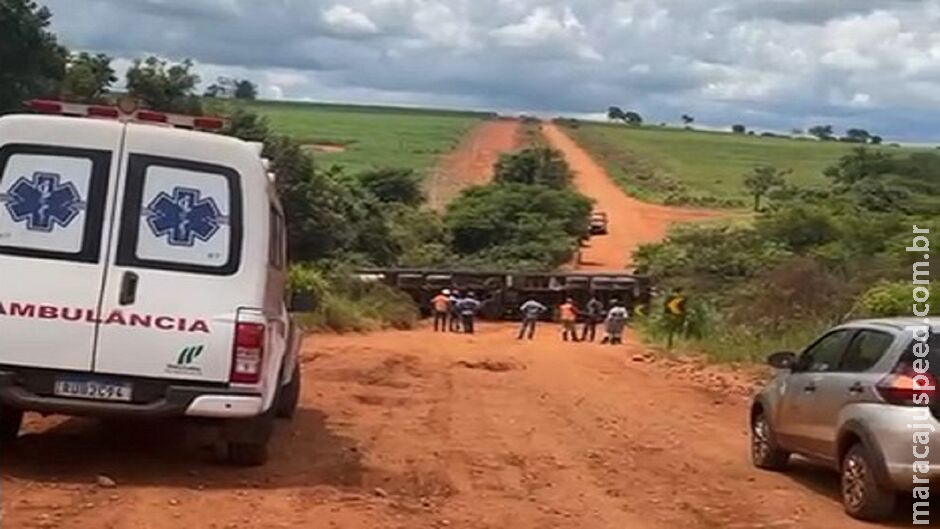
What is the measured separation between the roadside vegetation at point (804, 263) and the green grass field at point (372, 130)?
108 ft

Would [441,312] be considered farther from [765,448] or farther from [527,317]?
[765,448]

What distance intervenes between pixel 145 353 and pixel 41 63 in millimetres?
26906

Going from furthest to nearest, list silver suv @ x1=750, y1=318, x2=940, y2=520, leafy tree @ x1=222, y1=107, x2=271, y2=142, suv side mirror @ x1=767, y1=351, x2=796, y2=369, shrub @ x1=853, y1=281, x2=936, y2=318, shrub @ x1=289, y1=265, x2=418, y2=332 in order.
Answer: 1. leafy tree @ x1=222, y1=107, x2=271, y2=142
2. shrub @ x1=289, y1=265, x2=418, y2=332
3. shrub @ x1=853, y1=281, x2=936, y2=318
4. suv side mirror @ x1=767, y1=351, x2=796, y2=369
5. silver suv @ x1=750, y1=318, x2=940, y2=520

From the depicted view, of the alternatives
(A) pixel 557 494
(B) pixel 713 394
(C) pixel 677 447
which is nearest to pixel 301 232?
(B) pixel 713 394

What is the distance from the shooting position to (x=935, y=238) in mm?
32312

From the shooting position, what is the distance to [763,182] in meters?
94.2

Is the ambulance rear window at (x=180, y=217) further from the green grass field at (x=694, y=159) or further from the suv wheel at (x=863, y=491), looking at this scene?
the green grass field at (x=694, y=159)

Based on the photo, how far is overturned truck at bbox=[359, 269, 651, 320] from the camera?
1855 inches

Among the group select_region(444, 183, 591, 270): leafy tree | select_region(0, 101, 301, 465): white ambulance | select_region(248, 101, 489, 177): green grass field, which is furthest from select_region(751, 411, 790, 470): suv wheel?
select_region(248, 101, 489, 177): green grass field

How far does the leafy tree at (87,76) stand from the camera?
35.9 m

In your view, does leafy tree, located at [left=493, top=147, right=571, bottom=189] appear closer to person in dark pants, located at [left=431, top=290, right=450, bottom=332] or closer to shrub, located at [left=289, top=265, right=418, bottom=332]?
shrub, located at [left=289, top=265, right=418, bottom=332]

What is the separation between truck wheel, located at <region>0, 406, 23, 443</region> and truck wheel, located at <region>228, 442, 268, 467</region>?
5.13 ft

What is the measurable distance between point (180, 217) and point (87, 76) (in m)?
29.1

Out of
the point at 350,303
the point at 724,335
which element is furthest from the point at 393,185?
the point at 724,335
